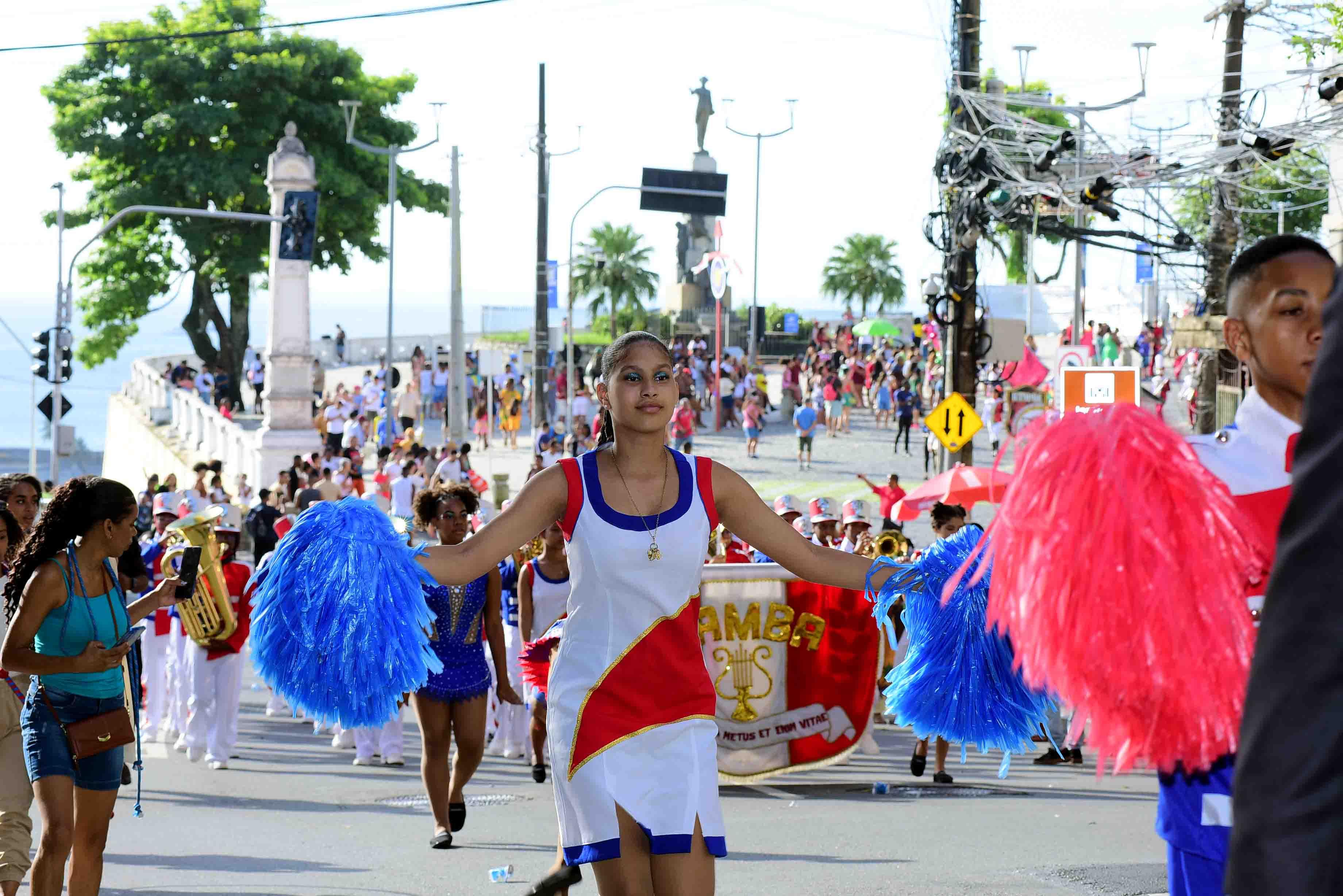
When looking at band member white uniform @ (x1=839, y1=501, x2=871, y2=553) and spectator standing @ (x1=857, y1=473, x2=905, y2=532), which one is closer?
band member white uniform @ (x1=839, y1=501, x2=871, y2=553)

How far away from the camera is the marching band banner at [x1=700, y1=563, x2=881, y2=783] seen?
10305 mm

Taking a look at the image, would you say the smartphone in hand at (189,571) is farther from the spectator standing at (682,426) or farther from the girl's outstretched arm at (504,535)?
the spectator standing at (682,426)

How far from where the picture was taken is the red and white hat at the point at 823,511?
42.6 feet

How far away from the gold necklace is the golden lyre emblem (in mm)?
5803

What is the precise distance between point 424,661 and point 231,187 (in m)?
44.1

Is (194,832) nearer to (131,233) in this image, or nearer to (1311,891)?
(1311,891)

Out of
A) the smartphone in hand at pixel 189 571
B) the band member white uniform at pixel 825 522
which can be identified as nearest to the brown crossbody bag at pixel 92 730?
the smartphone in hand at pixel 189 571

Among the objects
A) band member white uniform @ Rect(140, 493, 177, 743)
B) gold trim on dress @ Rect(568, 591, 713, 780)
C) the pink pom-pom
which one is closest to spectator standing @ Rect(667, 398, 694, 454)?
band member white uniform @ Rect(140, 493, 177, 743)

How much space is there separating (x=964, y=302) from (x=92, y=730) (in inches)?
635

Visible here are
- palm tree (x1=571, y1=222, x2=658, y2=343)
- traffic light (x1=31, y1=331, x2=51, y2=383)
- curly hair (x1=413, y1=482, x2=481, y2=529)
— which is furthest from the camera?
palm tree (x1=571, y1=222, x2=658, y2=343)

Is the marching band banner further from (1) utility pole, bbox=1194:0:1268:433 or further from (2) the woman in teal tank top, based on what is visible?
(1) utility pole, bbox=1194:0:1268:433

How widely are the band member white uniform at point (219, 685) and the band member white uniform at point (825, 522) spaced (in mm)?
4268

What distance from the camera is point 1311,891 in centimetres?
124

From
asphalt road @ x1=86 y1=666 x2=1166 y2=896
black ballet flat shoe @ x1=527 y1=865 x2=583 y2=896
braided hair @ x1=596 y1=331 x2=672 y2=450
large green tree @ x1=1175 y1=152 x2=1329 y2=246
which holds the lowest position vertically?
asphalt road @ x1=86 y1=666 x2=1166 y2=896
